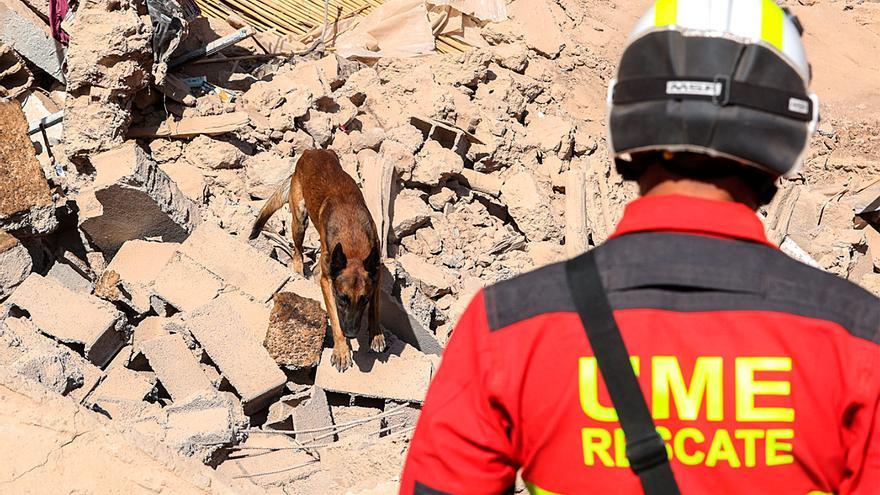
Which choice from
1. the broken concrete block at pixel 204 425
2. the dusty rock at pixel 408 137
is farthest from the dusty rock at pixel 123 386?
the dusty rock at pixel 408 137

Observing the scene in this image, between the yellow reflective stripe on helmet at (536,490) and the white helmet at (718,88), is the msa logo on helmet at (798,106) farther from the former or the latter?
the yellow reflective stripe on helmet at (536,490)

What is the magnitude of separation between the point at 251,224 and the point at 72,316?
6.27ft

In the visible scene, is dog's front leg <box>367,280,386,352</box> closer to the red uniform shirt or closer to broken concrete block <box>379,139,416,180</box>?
broken concrete block <box>379,139,416,180</box>

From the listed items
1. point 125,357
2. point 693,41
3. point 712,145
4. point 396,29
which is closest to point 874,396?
point 712,145

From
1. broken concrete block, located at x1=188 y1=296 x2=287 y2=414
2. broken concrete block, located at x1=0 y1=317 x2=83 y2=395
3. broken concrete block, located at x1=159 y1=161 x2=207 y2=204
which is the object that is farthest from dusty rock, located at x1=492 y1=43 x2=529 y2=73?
broken concrete block, located at x1=0 y1=317 x2=83 y2=395

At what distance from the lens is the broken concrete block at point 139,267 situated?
737 cm

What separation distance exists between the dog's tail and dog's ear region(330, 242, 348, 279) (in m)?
1.51

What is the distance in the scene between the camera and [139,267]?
7570 millimetres

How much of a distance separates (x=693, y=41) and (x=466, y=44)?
10.9m

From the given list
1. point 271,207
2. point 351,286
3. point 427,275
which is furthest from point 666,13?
point 271,207

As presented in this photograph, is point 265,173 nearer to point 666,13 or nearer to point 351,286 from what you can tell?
point 351,286

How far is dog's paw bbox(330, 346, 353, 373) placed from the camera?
7039mm

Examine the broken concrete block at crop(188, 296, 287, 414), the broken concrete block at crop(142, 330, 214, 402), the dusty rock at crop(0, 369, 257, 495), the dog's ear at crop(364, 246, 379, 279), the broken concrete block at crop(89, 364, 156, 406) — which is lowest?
the broken concrete block at crop(89, 364, 156, 406)

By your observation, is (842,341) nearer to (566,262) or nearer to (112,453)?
(566,262)
